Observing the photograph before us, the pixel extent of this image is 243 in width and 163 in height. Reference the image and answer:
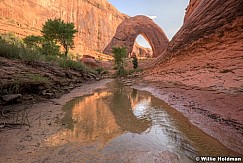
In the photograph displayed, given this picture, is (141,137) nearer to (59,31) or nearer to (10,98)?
(10,98)

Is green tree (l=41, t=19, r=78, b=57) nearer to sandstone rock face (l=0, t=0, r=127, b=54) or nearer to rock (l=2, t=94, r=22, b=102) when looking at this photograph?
sandstone rock face (l=0, t=0, r=127, b=54)

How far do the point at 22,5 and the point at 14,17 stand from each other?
4.26 meters

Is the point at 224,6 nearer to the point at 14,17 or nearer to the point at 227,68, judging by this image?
the point at 227,68

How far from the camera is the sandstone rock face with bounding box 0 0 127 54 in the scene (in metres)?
29.1

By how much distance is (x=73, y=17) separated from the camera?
42.0 m

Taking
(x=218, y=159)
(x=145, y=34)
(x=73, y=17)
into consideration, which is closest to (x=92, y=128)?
(x=218, y=159)

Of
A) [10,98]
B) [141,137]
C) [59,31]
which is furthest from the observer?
[59,31]

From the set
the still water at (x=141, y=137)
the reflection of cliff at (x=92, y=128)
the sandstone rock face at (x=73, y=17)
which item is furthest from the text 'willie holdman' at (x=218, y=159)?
the sandstone rock face at (x=73, y=17)

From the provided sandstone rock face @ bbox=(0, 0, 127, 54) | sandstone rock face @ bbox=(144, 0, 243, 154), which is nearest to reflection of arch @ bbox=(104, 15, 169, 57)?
sandstone rock face @ bbox=(0, 0, 127, 54)

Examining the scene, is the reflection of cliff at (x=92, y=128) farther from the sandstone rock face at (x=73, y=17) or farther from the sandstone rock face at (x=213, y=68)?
the sandstone rock face at (x=73, y=17)

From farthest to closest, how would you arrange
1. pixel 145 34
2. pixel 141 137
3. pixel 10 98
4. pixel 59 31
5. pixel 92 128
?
1. pixel 145 34
2. pixel 59 31
3. pixel 10 98
4. pixel 92 128
5. pixel 141 137

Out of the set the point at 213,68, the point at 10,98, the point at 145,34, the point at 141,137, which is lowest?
the point at 141,137

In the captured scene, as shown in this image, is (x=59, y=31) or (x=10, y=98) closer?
(x=10, y=98)

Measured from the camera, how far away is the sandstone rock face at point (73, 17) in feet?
95.5
